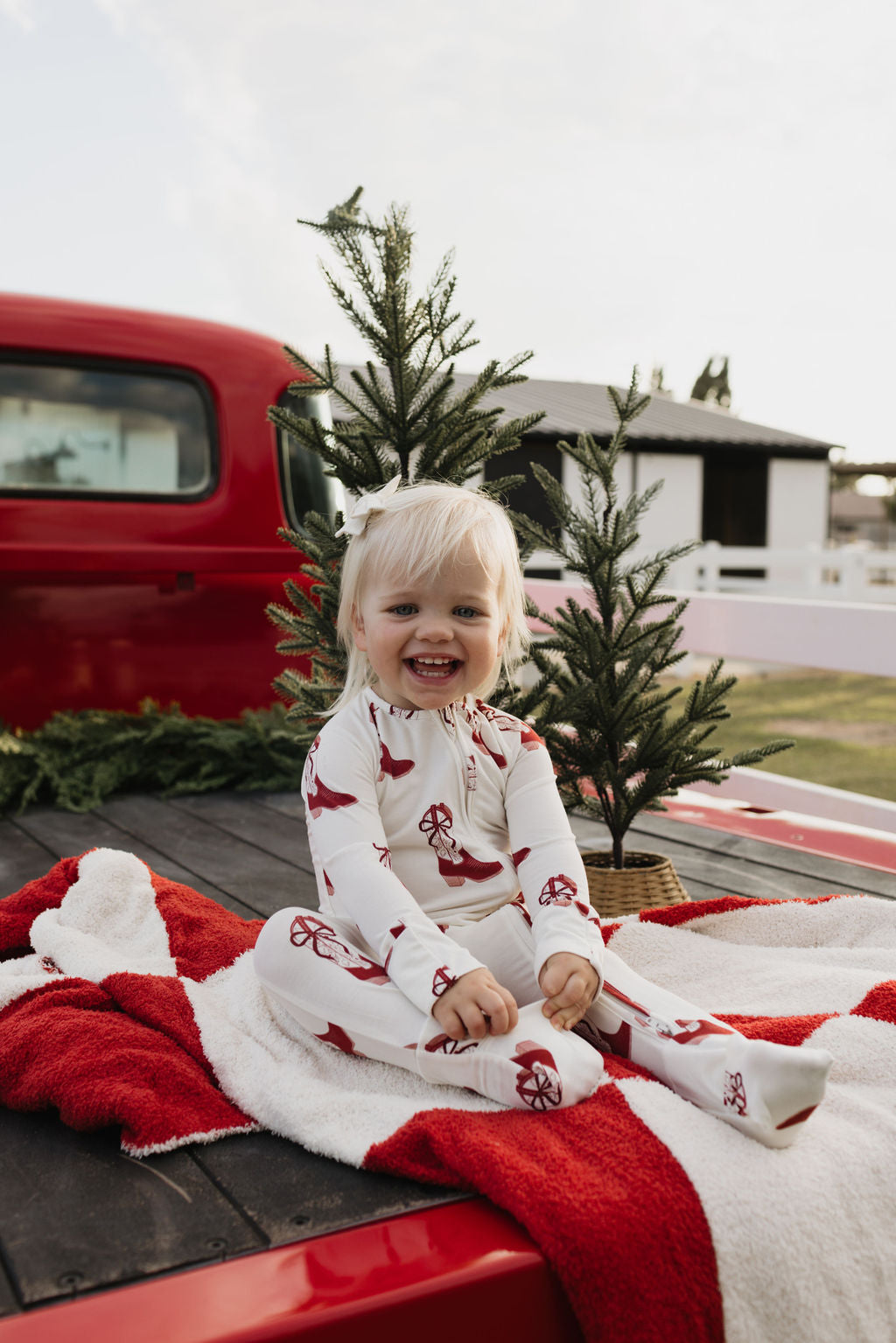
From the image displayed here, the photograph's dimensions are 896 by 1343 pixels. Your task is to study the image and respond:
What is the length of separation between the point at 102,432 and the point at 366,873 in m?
3.44

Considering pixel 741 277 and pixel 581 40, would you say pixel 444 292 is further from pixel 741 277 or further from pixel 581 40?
pixel 741 277

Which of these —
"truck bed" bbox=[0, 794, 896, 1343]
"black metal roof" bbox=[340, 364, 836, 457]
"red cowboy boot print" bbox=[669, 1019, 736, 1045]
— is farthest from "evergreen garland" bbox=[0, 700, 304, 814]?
"black metal roof" bbox=[340, 364, 836, 457]

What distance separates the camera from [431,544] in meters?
1.89

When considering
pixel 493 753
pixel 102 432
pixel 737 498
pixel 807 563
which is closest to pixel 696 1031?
pixel 493 753

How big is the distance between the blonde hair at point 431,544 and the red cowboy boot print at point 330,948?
1.92 ft

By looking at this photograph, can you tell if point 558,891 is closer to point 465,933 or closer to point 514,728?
point 465,933

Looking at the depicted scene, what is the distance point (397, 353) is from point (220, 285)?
556 cm

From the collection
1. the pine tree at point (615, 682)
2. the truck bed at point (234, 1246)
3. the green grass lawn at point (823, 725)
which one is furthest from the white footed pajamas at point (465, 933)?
the green grass lawn at point (823, 725)

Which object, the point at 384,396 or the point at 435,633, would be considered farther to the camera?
the point at 384,396

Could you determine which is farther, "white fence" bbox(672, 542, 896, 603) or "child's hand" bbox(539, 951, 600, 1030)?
"white fence" bbox(672, 542, 896, 603)

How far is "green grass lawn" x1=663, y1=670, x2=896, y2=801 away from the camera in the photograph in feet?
27.3

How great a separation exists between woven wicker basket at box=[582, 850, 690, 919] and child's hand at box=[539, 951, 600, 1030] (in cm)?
101

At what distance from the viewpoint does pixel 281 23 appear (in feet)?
20.0

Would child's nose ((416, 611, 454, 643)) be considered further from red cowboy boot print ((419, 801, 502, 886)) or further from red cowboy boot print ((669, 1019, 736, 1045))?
red cowboy boot print ((669, 1019, 736, 1045))
